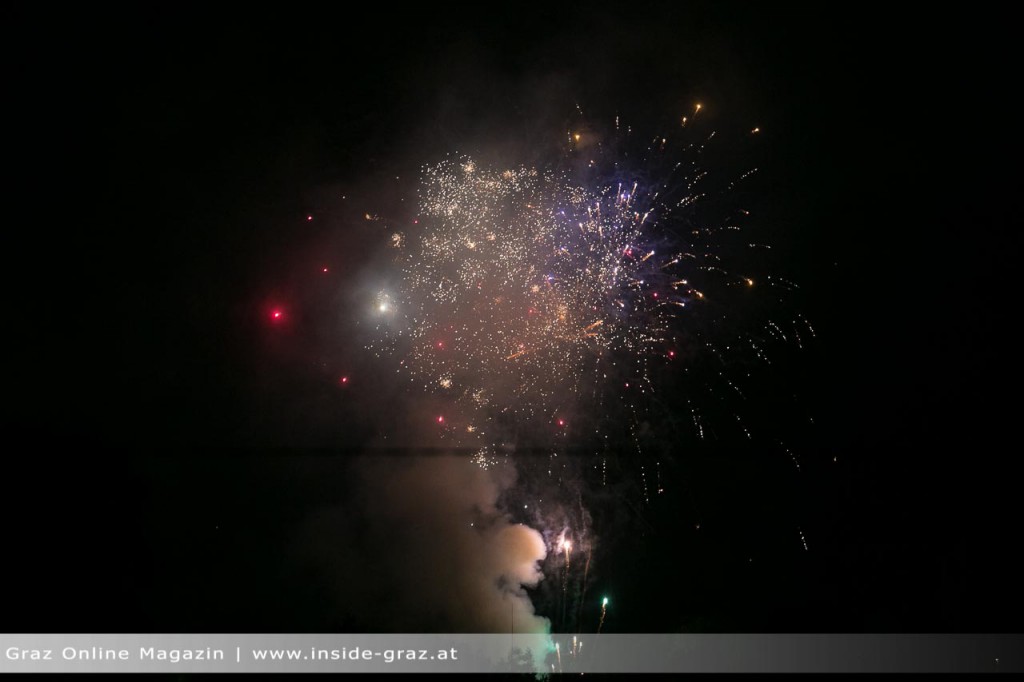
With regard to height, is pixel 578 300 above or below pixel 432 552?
above

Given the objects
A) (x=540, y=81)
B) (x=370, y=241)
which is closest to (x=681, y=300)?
(x=540, y=81)

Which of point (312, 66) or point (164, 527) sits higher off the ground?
point (312, 66)

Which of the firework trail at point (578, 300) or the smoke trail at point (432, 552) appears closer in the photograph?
the firework trail at point (578, 300)

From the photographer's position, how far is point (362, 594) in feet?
23.5

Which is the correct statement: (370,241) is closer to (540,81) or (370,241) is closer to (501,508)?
(540,81)

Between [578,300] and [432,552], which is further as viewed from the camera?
[432,552]

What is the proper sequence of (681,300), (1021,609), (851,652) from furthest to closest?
(1021,609)
(681,300)
(851,652)

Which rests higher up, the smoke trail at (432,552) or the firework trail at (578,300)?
the firework trail at (578,300)

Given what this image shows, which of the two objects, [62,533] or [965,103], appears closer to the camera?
[965,103]

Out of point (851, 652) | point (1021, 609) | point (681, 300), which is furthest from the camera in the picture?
point (1021, 609)

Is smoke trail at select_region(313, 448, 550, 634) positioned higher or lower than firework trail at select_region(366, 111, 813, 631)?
lower

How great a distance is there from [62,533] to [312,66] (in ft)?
24.9

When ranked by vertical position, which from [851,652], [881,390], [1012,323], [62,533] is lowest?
[851,652]

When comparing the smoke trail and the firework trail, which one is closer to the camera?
the firework trail
